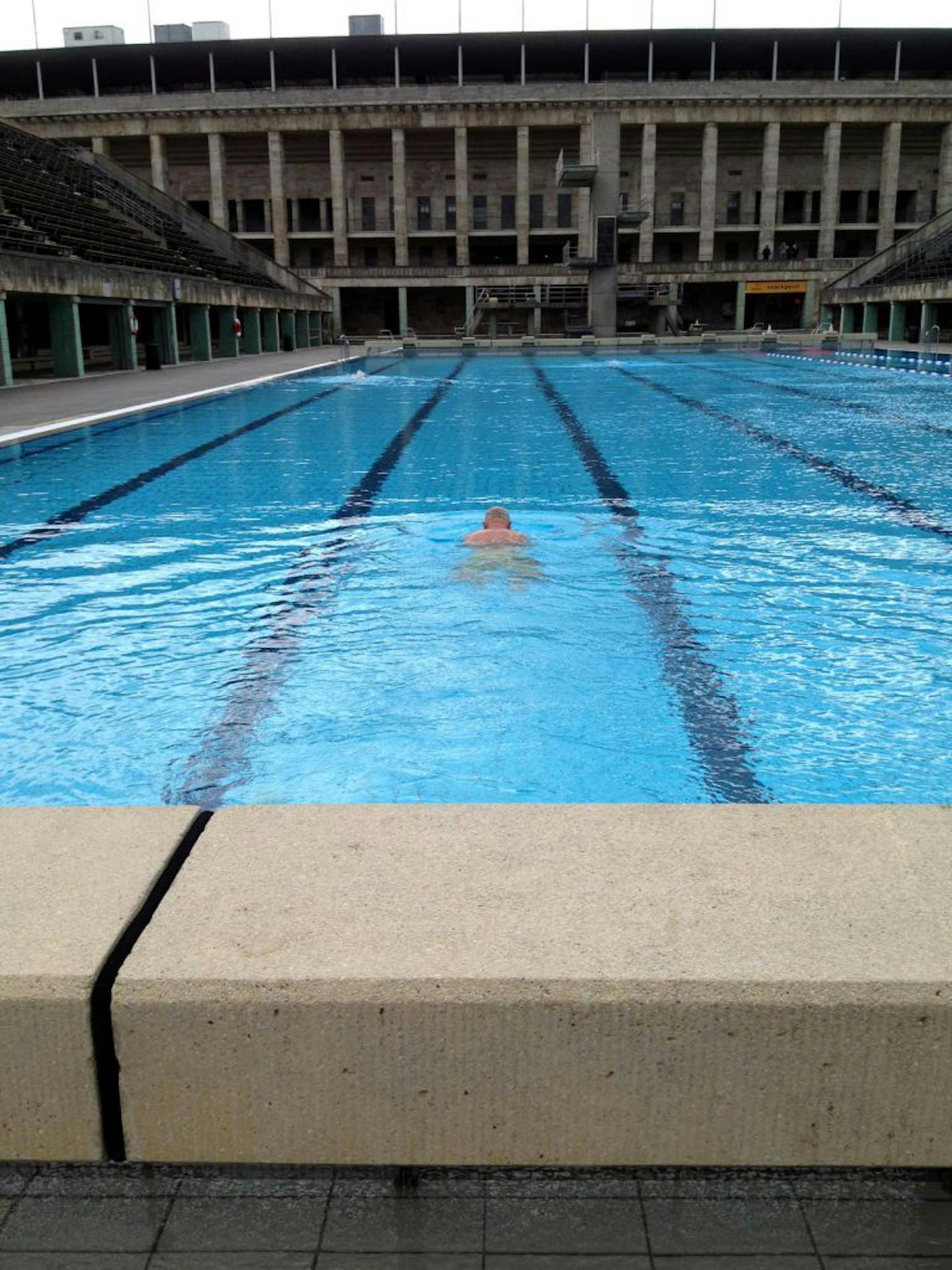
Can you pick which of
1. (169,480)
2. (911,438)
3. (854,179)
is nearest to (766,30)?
(854,179)

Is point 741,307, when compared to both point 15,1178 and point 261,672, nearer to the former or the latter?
point 261,672

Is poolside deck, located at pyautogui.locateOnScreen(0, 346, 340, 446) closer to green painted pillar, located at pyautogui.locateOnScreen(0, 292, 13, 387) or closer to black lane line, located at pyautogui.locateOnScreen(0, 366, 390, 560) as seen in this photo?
green painted pillar, located at pyautogui.locateOnScreen(0, 292, 13, 387)

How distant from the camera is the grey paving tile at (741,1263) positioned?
1.43 metres

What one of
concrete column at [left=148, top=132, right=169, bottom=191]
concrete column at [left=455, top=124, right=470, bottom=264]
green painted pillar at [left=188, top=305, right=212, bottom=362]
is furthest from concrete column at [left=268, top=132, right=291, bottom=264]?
green painted pillar at [left=188, top=305, right=212, bottom=362]

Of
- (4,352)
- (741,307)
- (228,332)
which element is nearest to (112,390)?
(4,352)

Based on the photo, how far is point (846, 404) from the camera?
51.1 ft

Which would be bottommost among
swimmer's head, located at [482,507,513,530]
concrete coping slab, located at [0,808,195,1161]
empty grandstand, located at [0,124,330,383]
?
swimmer's head, located at [482,507,513,530]

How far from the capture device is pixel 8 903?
1.75 meters

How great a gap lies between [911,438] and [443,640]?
27.6 ft

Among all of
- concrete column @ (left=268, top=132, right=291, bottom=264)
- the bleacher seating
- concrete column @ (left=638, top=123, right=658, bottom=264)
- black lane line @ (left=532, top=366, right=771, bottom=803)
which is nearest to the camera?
black lane line @ (left=532, top=366, right=771, bottom=803)

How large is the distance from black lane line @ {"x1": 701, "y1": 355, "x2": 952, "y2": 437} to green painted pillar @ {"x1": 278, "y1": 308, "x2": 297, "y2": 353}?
62.1 ft

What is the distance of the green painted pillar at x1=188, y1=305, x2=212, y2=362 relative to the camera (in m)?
26.3

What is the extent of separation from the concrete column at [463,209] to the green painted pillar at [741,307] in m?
12.7

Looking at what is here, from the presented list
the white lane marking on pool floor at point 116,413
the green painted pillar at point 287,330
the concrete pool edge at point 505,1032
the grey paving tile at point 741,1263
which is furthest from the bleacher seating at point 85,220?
the grey paving tile at point 741,1263
